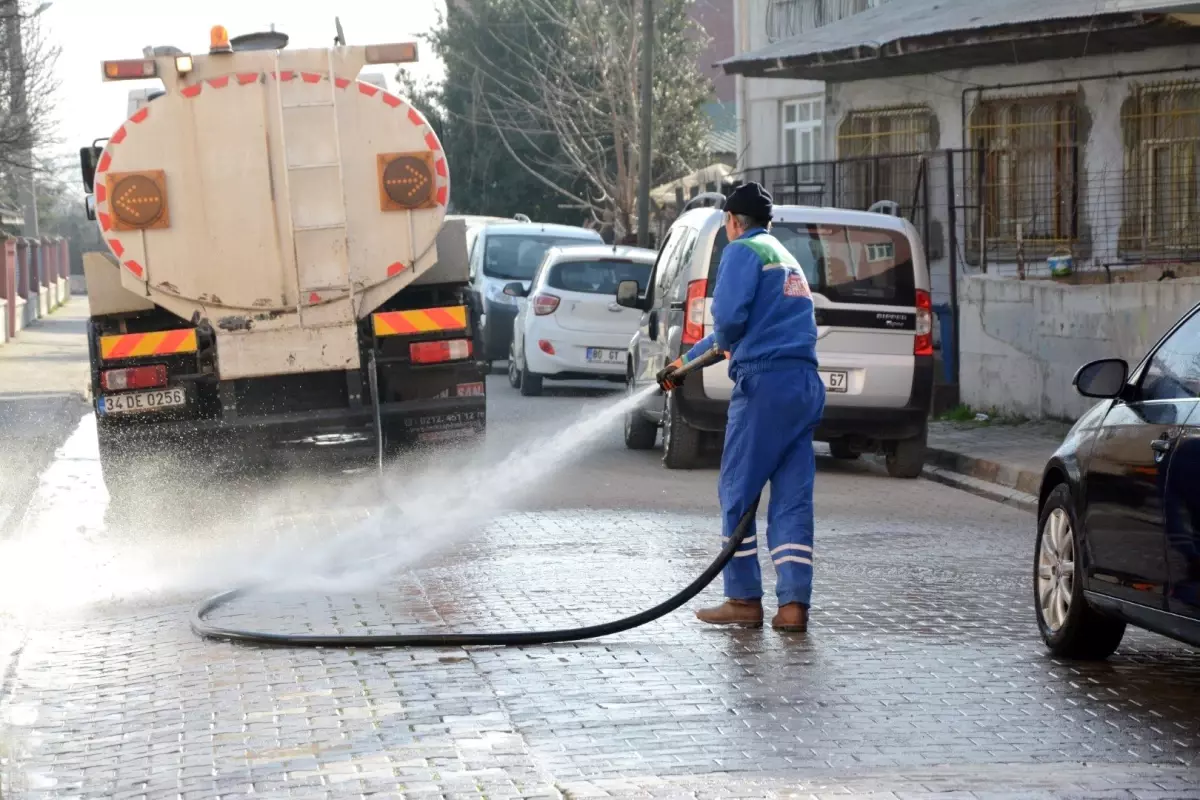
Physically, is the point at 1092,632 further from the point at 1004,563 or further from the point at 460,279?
the point at 460,279

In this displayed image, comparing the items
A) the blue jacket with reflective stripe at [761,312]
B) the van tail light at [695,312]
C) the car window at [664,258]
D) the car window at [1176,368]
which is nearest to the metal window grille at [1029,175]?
the car window at [664,258]

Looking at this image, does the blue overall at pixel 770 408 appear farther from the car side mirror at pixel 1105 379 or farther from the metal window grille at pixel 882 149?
the metal window grille at pixel 882 149

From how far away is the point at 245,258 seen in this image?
11531 millimetres

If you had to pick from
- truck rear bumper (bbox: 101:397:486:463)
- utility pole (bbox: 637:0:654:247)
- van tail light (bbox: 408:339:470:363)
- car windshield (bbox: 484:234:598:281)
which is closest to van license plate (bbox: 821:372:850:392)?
van tail light (bbox: 408:339:470:363)

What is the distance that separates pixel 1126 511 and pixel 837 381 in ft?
Answer: 23.2

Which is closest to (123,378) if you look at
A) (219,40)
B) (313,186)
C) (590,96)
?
(313,186)

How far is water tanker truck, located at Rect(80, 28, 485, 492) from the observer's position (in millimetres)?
11281

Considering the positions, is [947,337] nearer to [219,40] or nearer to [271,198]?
[271,198]

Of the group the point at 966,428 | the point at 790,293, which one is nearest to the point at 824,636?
the point at 790,293

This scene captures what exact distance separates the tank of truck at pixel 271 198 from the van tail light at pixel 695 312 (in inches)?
85.3

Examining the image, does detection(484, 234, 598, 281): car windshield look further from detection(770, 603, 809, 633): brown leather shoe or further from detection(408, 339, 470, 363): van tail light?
detection(770, 603, 809, 633): brown leather shoe

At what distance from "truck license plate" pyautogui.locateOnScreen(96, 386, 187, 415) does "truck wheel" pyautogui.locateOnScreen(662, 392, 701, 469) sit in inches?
143

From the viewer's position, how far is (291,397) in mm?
12250

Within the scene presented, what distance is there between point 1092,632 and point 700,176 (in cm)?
3217
